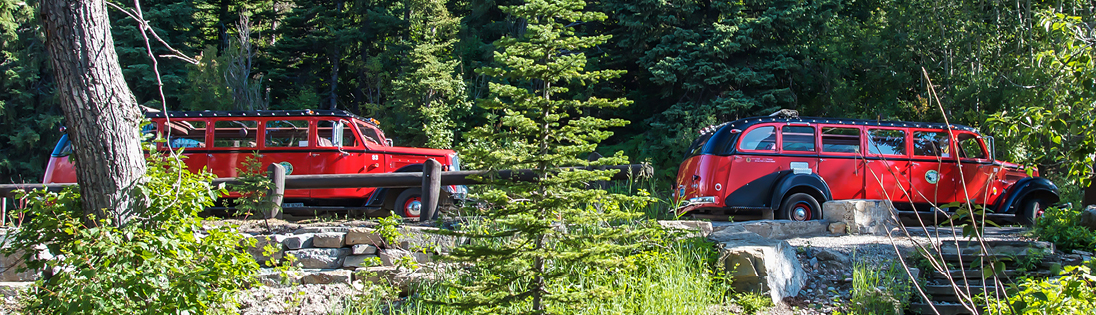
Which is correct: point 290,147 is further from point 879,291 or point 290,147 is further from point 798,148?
point 879,291

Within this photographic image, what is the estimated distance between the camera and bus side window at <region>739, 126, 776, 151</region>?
9422 mm

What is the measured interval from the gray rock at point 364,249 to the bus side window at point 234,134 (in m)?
4.85

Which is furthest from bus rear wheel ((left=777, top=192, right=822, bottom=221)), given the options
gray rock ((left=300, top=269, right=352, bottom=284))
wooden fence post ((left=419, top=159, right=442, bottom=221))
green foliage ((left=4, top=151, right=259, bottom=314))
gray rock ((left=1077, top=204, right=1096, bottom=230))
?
green foliage ((left=4, top=151, right=259, bottom=314))

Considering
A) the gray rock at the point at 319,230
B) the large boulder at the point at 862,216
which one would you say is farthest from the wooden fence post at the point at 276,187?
the large boulder at the point at 862,216

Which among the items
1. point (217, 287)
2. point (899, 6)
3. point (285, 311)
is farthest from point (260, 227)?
point (899, 6)

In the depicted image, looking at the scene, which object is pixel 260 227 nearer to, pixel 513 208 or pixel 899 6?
pixel 513 208

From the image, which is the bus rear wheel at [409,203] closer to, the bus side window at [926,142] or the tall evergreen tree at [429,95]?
the bus side window at [926,142]

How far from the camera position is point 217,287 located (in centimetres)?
448

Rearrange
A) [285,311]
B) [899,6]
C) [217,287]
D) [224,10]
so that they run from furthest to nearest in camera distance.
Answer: [224,10] → [899,6] → [285,311] → [217,287]

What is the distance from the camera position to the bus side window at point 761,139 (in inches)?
371

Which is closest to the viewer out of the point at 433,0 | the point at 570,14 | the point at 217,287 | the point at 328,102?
the point at 570,14

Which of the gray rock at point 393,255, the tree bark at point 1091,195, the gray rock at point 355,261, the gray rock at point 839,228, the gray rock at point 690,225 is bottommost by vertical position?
the gray rock at point 355,261

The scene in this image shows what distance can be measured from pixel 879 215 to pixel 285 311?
6024 mm

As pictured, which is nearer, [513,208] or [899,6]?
[513,208]
